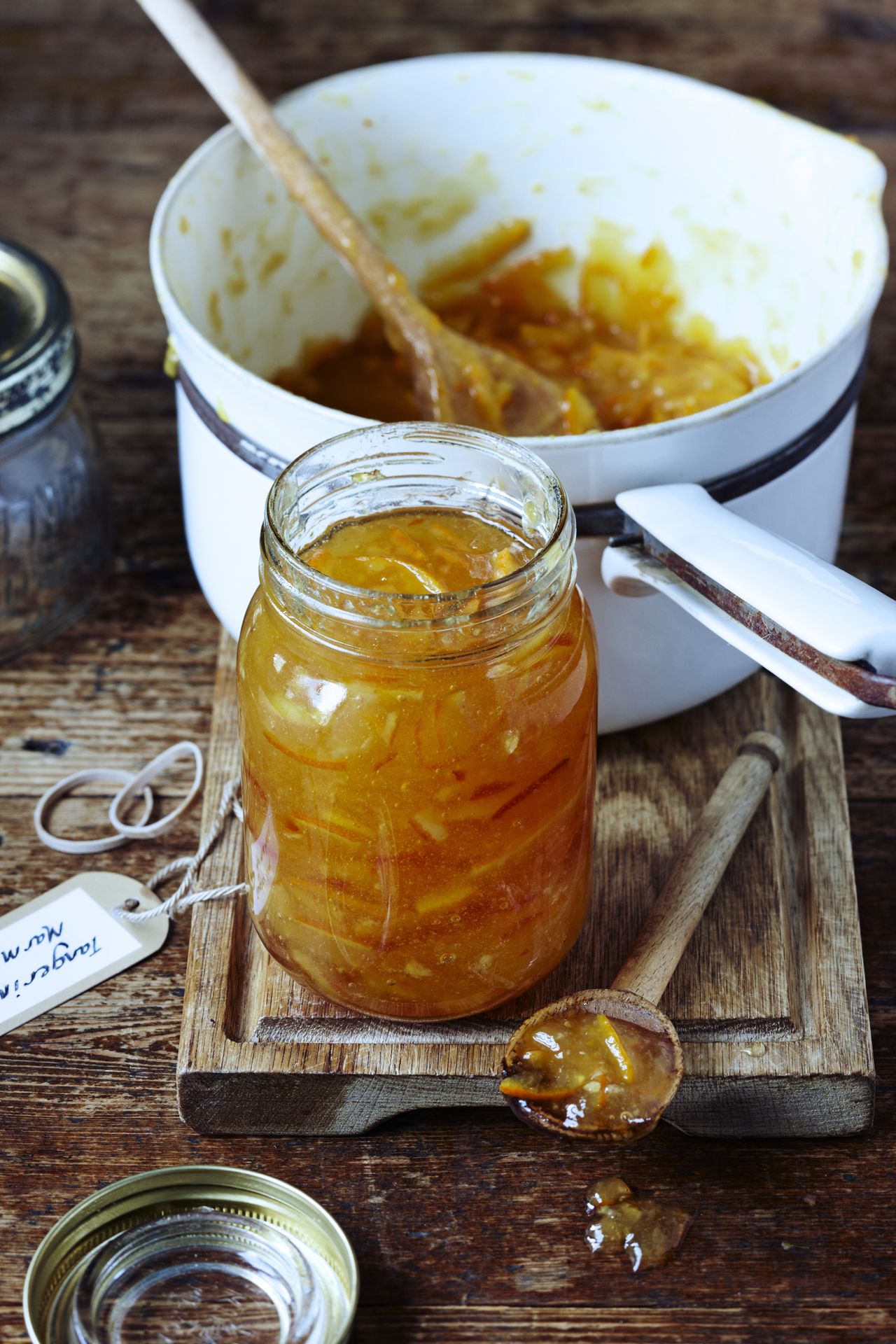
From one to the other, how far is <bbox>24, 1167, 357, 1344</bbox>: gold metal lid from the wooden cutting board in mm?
64

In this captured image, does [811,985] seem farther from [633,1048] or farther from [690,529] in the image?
[690,529]

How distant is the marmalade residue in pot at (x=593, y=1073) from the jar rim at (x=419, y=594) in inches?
11.2

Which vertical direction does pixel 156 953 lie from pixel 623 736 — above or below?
above

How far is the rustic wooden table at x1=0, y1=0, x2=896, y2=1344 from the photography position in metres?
0.92

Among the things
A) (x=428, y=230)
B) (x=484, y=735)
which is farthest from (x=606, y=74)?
(x=484, y=735)

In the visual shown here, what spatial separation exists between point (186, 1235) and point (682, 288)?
3.40 feet

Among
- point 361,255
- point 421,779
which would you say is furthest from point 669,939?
point 361,255

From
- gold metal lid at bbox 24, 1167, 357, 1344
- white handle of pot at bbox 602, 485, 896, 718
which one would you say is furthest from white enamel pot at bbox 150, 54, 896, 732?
gold metal lid at bbox 24, 1167, 357, 1344

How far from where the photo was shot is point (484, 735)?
35.0 inches

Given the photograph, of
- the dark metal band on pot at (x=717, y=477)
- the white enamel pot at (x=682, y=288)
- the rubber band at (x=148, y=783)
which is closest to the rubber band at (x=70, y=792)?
the rubber band at (x=148, y=783)

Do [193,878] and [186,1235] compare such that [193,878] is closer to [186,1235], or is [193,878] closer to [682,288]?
[186,1235]

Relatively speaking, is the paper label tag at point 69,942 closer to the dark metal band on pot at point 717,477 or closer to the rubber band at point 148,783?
the rubber band at point 148,783

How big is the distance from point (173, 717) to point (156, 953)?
0.82 ft

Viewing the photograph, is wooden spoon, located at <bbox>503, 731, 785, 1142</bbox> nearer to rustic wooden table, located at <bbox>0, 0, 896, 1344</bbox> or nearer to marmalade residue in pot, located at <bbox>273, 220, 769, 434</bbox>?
rustic wooden table, located at <bbox>0, 0, 896, 1344</bbox>
